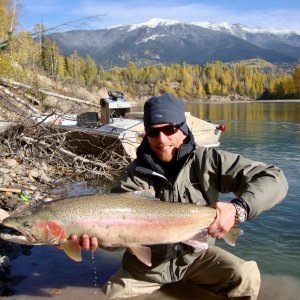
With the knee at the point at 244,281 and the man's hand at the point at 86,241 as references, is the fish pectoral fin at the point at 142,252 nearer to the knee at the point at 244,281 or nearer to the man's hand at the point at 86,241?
the man's hand at the point at 86,241

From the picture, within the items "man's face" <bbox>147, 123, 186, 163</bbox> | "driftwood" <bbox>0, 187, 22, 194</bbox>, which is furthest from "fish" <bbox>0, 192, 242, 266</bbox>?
"driftwood" <bbox>0, 187, 22, 194</bbox>

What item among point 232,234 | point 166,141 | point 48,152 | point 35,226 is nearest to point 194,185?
point 166,141

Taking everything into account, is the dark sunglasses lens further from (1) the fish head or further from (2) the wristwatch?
(1) the fish head

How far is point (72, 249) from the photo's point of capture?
10.9 ft

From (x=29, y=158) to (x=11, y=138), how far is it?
1.91 ft

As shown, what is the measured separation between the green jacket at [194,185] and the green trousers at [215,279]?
0.29ft

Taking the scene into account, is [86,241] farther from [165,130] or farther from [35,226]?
[165,130]

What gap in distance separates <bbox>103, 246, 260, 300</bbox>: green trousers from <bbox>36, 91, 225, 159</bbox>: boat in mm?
6079

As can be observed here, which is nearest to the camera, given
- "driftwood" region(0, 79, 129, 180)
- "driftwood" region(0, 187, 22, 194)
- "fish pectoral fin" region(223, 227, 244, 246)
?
"fish pectoral fin" region(223, 227, 244, 246)

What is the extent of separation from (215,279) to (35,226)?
65.6 inches

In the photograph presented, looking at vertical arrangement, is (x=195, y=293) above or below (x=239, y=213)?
below

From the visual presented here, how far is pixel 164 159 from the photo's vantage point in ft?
12.3

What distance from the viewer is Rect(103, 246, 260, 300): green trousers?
375cm

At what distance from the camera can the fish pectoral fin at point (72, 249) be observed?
3.30 m
